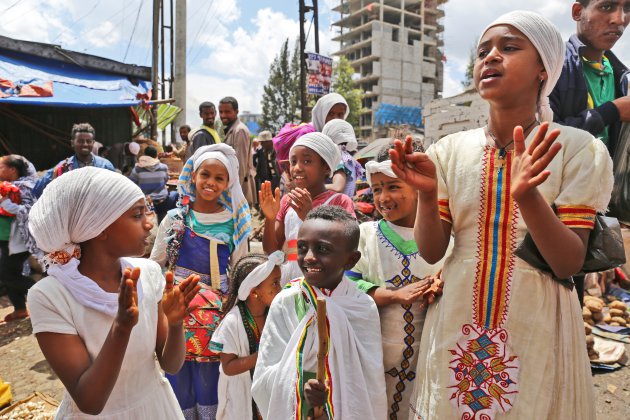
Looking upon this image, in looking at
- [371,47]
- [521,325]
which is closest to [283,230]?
[521,325]

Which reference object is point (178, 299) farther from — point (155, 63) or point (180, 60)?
point (180, 60)

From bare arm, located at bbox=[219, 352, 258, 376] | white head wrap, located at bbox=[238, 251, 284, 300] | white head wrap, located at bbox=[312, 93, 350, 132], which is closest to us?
bare arm, located at bbox=[219, 352, 258, 376]

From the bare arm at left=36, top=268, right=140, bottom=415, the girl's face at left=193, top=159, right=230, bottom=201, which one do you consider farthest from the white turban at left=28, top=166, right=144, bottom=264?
the girl's face at left=193, top=159, right=230, bottom=201

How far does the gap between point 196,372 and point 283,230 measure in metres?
1.03

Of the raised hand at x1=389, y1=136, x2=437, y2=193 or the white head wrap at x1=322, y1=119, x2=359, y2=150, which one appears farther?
the white head wrap at x1=322, y1=119, x2=359, y2=150

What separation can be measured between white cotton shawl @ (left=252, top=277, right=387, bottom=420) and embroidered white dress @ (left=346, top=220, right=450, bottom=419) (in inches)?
5.1

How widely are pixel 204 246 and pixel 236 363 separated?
34.5 inches

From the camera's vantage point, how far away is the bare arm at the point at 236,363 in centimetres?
228

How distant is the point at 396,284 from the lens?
2.02m

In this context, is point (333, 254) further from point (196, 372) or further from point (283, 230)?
point (196, 372)

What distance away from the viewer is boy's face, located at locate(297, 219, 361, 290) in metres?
1.82

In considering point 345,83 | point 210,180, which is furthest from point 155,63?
point 345,83

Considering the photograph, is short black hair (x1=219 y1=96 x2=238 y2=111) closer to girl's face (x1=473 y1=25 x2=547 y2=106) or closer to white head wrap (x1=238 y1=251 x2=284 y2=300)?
white head wrap (x1=238 y1=251 x2=284 y2=300)

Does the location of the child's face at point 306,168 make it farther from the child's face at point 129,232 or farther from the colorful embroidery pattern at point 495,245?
the colorful embroidery pattern at point 495,245
